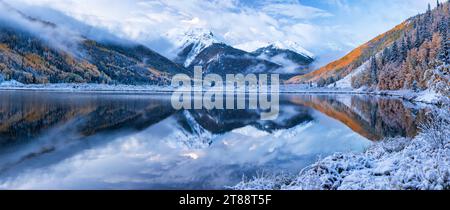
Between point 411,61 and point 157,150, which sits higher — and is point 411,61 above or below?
above

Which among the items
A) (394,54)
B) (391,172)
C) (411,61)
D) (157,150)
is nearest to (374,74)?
(394,54)

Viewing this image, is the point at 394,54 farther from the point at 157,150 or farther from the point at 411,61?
the point at 157,150

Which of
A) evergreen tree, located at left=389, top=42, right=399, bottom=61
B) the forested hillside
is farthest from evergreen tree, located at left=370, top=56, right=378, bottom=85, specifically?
evergreen tree, located at left=389, top=42, right=399, bottom=61

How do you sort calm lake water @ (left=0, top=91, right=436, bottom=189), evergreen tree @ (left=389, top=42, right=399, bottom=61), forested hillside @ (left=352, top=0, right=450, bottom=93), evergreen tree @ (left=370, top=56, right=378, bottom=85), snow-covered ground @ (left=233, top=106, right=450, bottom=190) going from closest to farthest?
snow-covered ground @ (left=233, top=106, right=450, bottom=190) → calm lake water @ (left=0, top=91, right=436, bottom=189) → forested hillside @ (left=352, top=0, right=450, bottom=93) → evergreen tree @ (left=370, top=56, right=378, bottom=85) → evergreen tree @ (left=389, top=42, right=399, bottom=61)

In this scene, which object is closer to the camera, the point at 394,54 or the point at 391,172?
the point at 391,172

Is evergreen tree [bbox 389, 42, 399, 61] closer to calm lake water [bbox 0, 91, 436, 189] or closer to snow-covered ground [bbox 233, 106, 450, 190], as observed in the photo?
calm lake water [bbox 0, 91, 436, 189]

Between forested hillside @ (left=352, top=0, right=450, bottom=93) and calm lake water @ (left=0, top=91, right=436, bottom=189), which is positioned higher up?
forested hillside @ (left=352, top=0, right=450, bottom=93)

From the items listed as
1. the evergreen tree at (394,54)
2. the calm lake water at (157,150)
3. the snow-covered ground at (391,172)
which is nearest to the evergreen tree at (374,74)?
the evergreen tree at (394,54)

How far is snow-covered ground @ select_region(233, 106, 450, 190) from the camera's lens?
764 centimetres

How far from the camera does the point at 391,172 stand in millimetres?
9078

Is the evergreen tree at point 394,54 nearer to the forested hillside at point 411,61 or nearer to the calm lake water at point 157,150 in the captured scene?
the forested hillside at point 411,61

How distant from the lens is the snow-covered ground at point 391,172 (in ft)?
25.1

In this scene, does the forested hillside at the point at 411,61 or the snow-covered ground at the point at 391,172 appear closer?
the snow-covered ground at the point at 391,172
